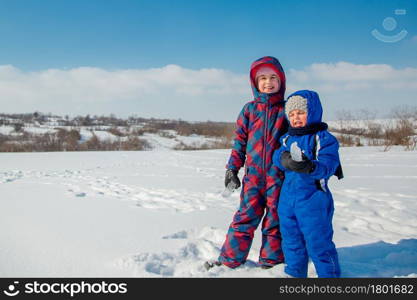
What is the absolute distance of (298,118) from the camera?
5.43 feet

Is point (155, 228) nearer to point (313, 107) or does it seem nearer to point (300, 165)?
point (300, 165)

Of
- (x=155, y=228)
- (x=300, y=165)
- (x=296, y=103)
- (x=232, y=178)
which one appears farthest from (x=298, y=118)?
(x=155, y=228)

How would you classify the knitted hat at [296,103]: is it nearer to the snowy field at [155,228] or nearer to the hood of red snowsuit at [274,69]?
the hood of red snowsuit at [274,69]

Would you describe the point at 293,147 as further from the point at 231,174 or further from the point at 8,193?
the point at 8,193

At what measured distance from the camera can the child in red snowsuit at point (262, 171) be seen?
1.83 meters

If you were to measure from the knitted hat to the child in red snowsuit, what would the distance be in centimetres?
18

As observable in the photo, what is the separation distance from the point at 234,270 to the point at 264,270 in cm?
18

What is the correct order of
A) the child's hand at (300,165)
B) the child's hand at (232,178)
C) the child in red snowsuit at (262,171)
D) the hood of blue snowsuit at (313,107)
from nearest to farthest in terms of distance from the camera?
the child's hand at (300,165), the hood of blue snowsuit at (313,107), the child in red snowsuit at (262,171), the child's hand at (232,178)

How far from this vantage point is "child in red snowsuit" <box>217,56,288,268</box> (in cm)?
183

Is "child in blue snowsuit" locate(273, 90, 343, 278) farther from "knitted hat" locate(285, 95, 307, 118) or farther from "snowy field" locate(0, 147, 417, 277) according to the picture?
"snowy field" locate(0, 147, 417, 277)

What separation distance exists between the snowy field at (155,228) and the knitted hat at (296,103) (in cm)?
95

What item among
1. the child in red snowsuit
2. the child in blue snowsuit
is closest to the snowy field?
the child in red snowsuit

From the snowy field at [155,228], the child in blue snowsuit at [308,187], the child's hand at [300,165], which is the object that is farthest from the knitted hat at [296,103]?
the snowy field at [155,228]

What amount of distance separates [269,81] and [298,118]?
1.13 feet
